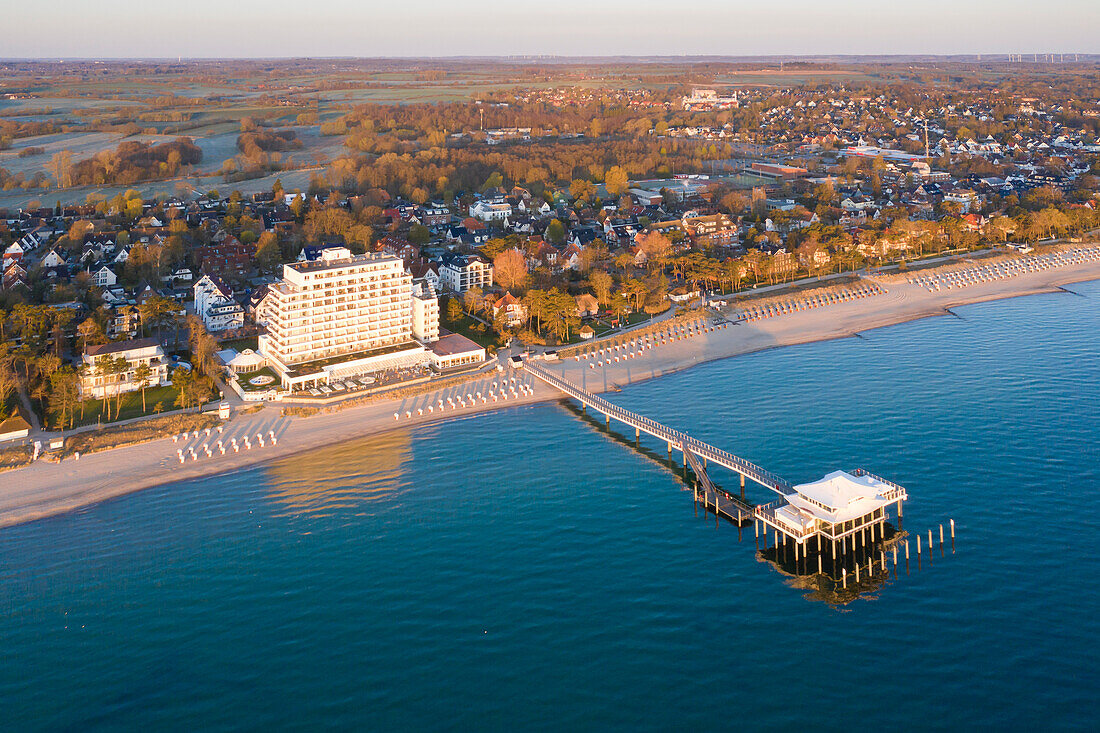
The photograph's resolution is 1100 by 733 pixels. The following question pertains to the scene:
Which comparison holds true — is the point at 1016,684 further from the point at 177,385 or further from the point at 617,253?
the point at 617,253

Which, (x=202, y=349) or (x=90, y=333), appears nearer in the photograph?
(x=202, y=349)

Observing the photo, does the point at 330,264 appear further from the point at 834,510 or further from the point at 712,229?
the point at 712,229

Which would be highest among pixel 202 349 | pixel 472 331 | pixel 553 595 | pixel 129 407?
pixel 202 349

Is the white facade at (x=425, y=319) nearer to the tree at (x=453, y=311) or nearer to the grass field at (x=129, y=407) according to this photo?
the tree at (x=453, y=311)

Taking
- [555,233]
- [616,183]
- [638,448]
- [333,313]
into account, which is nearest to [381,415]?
[333,313]

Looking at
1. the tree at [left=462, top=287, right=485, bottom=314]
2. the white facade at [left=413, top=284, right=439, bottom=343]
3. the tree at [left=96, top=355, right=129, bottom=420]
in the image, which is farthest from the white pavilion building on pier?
the tree at [left=96, top=355, right=129, bottom=420]

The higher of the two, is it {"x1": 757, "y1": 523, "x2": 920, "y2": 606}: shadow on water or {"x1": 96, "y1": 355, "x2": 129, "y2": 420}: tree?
{"x1": 96, "y1": 355, "x2": 129, "y2": 420}: tree

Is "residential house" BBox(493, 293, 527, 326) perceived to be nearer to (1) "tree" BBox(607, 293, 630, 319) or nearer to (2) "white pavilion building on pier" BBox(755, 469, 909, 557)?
(1) "tree" BBox(607, 293, 630, 319)
